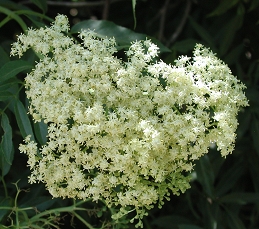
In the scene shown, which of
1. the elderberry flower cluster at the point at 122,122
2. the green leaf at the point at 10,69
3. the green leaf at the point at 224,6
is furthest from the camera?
the green leaf at the point at 224,6

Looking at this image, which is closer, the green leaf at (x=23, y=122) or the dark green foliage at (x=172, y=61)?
the green leaf at (x=23, y=122)

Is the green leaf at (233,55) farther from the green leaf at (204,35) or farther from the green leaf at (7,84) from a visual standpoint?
the green leaf at (7,84)

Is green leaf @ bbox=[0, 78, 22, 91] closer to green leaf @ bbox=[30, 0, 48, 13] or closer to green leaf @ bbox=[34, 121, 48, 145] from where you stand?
green leaf @ bbox=[34, 121, 48, 145]

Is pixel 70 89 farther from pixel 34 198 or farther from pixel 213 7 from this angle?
pixel 213 7

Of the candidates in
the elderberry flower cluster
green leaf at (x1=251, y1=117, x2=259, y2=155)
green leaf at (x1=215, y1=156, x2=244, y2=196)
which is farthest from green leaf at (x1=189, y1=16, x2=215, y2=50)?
the elderberry flower cluster

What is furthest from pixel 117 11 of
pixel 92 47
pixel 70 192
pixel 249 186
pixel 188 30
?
pixel 70 192

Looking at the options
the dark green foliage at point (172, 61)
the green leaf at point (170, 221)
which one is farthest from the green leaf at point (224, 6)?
the green leaf at point (170, 221)
